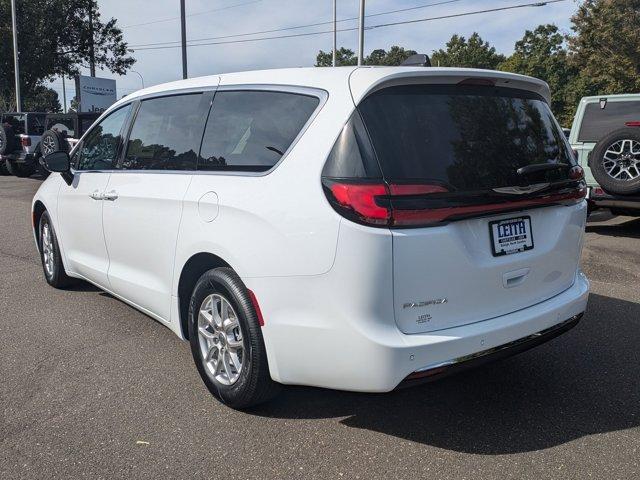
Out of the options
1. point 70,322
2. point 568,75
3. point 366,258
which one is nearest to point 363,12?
point 70,322

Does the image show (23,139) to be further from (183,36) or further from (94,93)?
(94,93)

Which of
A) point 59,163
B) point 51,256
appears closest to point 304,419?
point 59,163

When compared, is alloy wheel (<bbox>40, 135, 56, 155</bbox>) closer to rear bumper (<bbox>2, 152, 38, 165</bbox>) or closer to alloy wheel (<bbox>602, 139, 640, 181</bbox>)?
rear bumper (<bbox>2, 152, 38, 165</bbox>)

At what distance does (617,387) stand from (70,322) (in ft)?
12.7

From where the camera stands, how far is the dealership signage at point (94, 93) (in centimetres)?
2895

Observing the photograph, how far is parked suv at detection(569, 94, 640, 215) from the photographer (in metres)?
7.48

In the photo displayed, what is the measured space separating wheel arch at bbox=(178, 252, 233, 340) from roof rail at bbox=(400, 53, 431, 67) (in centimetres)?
151

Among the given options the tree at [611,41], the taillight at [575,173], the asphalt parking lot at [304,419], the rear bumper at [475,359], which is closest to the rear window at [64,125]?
the asphalt parking lot at [304,419]

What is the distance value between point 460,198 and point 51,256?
4246mm

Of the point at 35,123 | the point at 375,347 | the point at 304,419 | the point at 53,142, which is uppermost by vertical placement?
the point at 35,123

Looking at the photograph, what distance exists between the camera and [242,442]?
2.86 m

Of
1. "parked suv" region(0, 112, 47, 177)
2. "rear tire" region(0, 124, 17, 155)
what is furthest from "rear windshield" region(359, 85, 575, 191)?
"rear tire" region(0, 124, 17, 155)

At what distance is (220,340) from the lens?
10.5ft

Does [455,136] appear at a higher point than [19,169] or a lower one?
higher
